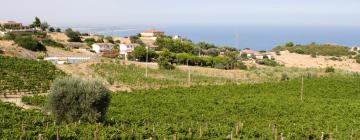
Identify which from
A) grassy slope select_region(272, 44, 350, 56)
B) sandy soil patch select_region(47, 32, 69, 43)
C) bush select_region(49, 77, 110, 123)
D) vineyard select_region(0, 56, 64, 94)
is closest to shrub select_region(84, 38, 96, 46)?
sandy soil patch select_region(47, 32, 69, 43)

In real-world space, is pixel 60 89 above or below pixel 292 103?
above

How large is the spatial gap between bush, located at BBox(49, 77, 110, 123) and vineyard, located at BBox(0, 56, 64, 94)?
16302 mm

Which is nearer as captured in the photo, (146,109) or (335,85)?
(146,109)

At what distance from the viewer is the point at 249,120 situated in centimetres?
3097

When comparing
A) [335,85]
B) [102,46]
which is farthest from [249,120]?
[102,46]

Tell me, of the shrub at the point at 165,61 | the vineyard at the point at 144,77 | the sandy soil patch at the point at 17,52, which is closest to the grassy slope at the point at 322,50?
the shrub at the point at 165,61

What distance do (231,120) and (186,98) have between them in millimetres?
9907

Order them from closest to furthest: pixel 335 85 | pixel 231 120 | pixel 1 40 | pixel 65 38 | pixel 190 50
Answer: pixel 231 120
pixel 335 85
pixel 1 40
pixel 190 50
pixel 65 38

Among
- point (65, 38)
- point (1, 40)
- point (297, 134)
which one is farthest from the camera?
point (65, 38)

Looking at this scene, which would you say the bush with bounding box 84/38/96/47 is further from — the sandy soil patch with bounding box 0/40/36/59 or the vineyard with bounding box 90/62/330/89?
the vineyard with bounding box 90/62/330/89

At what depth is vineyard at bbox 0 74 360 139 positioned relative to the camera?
70.1 ft

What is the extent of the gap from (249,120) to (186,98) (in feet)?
32.6

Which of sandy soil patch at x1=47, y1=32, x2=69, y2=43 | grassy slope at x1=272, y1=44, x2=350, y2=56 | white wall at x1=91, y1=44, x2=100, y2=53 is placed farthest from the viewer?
grassy slope at x1=272, y1=44, x2=350, y2=56

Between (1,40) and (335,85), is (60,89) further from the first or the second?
(1,40)
